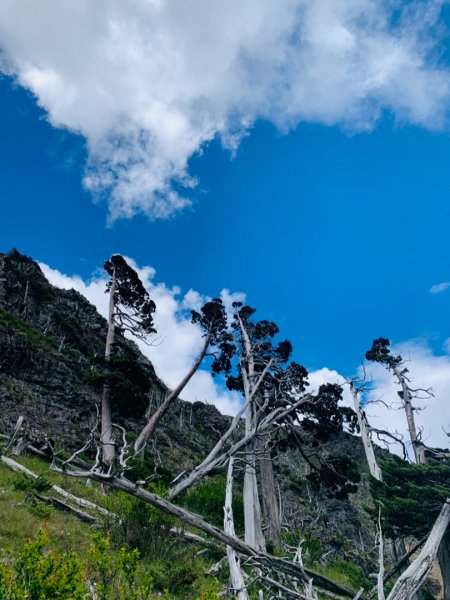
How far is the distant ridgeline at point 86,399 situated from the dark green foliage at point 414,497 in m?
1.20

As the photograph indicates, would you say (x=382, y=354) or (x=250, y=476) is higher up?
(x=382, y=354)

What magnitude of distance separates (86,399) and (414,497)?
76.3ft

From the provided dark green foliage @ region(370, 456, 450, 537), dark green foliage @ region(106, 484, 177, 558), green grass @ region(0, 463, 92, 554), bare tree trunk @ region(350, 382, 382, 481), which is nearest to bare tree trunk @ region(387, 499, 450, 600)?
dark green foliage @ region(370, 456, 450, 537)

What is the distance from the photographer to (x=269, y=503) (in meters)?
16.2

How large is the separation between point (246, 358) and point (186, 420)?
2774 cm

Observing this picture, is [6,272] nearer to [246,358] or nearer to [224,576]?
[246,358]

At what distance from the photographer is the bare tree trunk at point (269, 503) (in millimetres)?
14852

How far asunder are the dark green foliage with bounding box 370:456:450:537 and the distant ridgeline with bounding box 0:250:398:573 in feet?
3.92

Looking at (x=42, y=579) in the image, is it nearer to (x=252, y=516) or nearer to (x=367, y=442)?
(x=252, y=516)

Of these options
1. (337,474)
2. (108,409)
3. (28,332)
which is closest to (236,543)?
(108,409)

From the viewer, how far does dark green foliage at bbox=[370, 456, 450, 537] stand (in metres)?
11.0

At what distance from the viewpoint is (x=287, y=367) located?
68.3 ft

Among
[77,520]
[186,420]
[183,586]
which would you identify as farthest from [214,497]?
[186,420]

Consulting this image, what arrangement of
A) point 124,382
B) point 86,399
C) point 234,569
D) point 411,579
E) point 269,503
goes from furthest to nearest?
1. point 86,399
2. point 124,382
3. point 269,503
4. point 234,569
5. point 411,579
